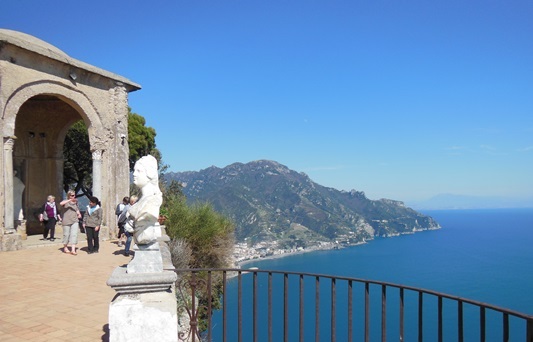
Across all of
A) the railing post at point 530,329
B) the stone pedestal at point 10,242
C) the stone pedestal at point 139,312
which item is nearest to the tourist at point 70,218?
the stone pedestal at point 10,242

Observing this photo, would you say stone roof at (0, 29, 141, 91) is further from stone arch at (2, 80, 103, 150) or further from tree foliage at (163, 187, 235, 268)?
tree foliage at (163, 187, 235, 268)

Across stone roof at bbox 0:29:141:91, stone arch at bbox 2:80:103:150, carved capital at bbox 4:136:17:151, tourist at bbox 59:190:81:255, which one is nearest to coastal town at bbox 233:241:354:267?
stone roof at bbox 0:29:141:91

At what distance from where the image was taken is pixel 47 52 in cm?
1162

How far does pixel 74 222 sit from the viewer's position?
1016 centimetres

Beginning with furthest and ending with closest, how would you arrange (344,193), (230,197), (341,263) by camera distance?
(344,193) < (230,197) < (341,263)

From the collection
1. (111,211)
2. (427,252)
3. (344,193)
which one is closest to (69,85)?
(111,211)

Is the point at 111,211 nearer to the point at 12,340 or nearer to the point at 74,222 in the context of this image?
the point at 74,222

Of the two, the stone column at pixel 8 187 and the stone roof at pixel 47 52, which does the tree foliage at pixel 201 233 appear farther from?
the stone roof at pixel 47 52

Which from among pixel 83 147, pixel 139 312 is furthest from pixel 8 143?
pixel 83 147

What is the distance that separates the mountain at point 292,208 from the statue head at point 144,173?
2982 inches

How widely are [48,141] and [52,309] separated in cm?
1216

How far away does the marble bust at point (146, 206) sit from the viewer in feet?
12.3

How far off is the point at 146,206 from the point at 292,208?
5215 inches

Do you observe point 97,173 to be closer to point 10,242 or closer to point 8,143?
point 8,143
